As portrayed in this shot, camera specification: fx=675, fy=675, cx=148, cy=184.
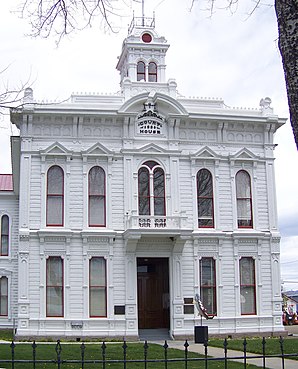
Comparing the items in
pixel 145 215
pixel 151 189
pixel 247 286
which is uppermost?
pixel 151 189

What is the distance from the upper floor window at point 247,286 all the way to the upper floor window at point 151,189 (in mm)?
4302

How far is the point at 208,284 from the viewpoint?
28.8 m

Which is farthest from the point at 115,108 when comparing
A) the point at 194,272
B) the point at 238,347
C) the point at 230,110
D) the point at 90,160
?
the point at 238,347

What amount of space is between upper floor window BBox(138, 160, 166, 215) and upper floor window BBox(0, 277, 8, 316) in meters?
11.1

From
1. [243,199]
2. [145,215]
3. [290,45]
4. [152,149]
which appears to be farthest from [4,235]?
[290,45]

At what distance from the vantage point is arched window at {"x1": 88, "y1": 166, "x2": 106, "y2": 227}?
28.3 m

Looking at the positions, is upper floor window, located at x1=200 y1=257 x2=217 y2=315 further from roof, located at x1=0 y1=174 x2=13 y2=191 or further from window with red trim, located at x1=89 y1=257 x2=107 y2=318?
roof, located at x1=0 y1=174 x2=13 y2=191

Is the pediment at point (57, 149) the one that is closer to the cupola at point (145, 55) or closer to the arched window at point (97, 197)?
the arched window at point (97, 197)

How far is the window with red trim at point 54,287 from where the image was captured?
27391 mm

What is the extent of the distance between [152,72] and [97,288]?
1059 centimetres

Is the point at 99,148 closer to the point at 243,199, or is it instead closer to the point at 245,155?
the point at 245,155

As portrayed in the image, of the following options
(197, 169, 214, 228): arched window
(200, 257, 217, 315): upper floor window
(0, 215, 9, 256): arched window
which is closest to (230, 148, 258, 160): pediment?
(197, 169, 214, 228): arched window

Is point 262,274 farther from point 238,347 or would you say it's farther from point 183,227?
point 238,347

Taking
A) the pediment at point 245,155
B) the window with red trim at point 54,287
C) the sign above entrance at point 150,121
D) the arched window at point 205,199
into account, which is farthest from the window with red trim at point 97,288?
the pediment at point 245,155
